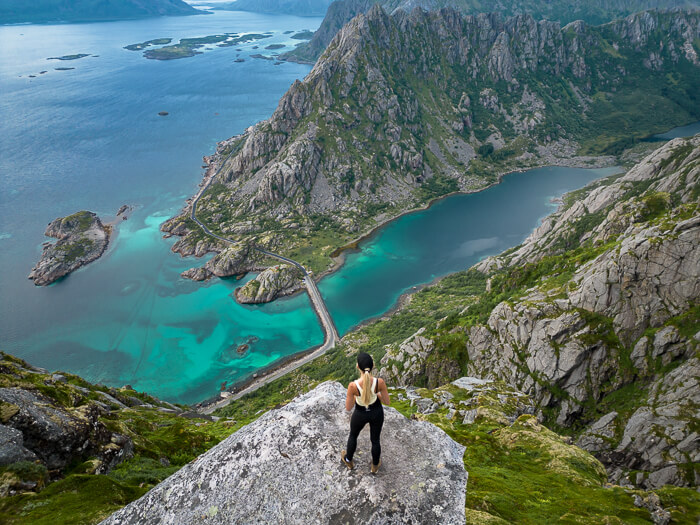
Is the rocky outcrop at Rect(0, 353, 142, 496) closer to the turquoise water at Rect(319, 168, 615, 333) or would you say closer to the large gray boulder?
the large gray boulder

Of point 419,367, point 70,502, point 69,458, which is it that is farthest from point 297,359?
point 70,502

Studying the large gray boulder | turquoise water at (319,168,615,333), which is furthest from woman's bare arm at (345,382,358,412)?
turquoise water at (319,168,615,333)

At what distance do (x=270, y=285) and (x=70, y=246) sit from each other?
285ft

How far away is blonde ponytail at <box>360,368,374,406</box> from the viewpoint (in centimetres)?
1191

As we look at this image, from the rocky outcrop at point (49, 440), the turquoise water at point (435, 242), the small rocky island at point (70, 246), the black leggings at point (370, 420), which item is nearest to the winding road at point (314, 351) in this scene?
the turquoise water at point (435, 242)

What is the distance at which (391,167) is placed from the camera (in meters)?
196

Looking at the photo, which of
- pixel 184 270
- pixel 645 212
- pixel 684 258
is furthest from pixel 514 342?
pixel 184 270

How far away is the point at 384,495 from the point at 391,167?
194988 mm

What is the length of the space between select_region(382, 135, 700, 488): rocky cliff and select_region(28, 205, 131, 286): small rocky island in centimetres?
13467

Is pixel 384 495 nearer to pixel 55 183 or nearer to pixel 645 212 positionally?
pixel 645 212

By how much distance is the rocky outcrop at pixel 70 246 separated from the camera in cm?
13062

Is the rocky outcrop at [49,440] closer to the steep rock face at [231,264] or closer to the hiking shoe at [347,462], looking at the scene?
the hiking shoe at [347,462]

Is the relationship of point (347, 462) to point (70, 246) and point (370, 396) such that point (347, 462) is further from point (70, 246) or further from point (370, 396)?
point (70, 246)

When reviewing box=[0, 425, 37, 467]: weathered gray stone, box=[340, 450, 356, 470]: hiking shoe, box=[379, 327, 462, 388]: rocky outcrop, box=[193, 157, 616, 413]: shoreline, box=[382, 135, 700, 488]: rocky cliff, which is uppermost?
box=[340, 450, 356, 470]: hiking shoe
